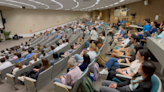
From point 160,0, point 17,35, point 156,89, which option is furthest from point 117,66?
point 17,35

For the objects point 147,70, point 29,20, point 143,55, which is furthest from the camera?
point 29,20

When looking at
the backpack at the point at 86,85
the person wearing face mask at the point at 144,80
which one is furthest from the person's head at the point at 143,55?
the backpack at the point at 86,85

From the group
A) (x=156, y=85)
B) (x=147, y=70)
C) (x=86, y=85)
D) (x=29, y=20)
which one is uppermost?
(x=29, y=20)

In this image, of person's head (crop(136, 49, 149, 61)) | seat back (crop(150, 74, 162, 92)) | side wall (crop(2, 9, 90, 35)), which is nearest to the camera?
seat back (crop(150, 74, 162, 92))

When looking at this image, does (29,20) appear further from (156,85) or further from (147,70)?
(156,85)

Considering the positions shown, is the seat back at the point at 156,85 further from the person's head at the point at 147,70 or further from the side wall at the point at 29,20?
the side wall at the point at 29,20

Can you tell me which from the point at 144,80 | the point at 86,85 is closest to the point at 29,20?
the point at 86,85

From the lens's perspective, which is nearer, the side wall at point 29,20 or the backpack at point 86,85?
the backpack at point 86,85

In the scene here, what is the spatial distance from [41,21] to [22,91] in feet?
48.0

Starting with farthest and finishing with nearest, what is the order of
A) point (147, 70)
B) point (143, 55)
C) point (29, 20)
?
1. point (29, 20)
2. point (143, 55)
3. point (147, 70)

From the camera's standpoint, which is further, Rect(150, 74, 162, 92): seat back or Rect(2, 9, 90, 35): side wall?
Rect(2, 9, 90, 35): side wall

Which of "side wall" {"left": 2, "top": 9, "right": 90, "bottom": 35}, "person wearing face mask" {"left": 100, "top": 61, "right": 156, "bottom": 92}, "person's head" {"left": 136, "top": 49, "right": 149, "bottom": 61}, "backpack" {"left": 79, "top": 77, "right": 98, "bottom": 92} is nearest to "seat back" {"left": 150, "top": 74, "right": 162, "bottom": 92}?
"person wearing face mask" {"left": 100, "top": 61, "right": 156, "bottom": 92}

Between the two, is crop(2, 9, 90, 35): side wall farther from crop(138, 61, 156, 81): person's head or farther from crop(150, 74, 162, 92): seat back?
crop(150, 74, 162, 92): seat back

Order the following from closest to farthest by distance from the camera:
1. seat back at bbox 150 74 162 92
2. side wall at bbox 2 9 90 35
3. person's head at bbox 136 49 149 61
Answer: seat back at bbox 150 74 162 92 → person's head at bbox 136 49 149 61 → side wall at bbox 2 9 90 35
